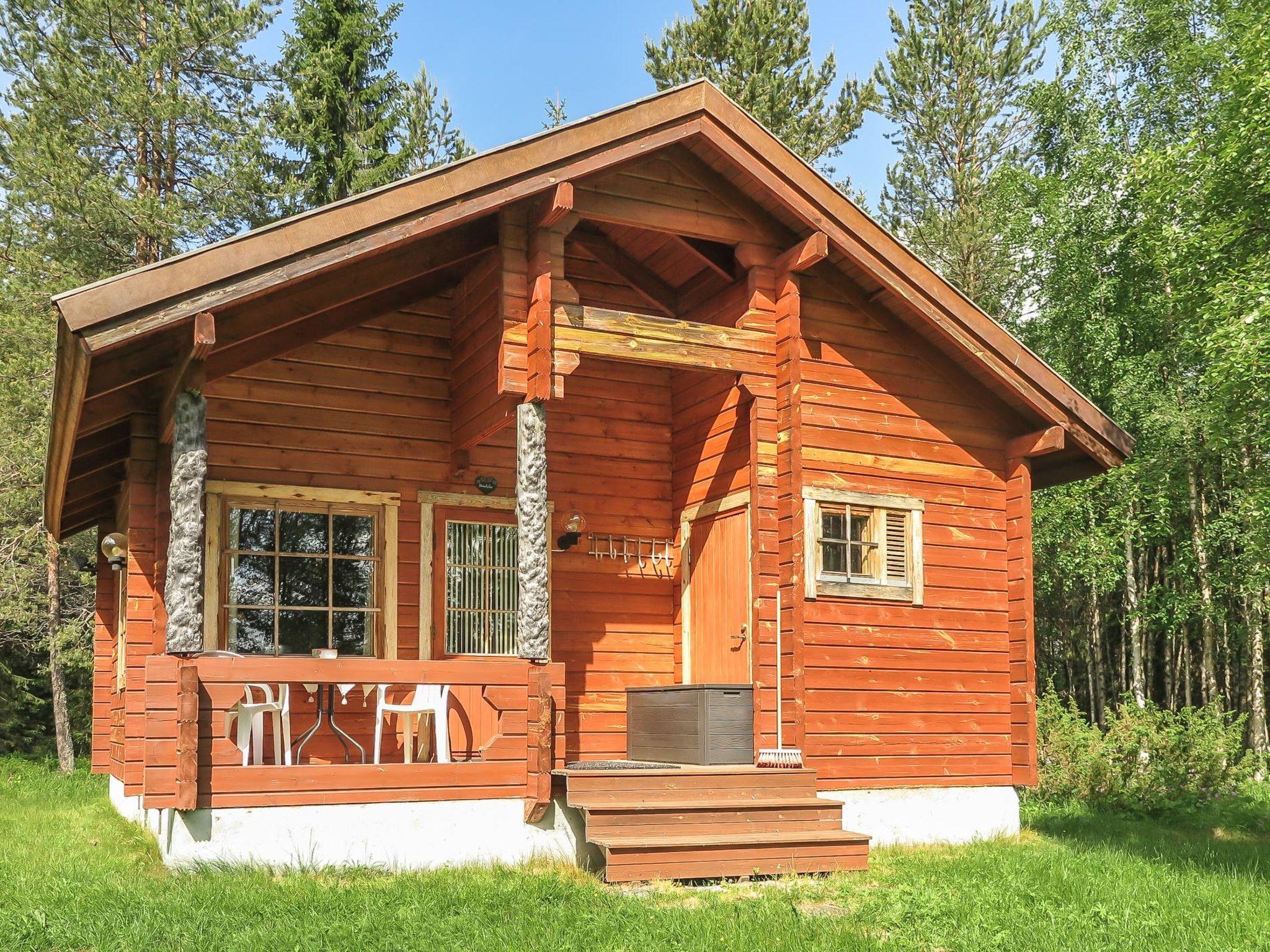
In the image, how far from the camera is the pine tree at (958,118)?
2397 centimetres

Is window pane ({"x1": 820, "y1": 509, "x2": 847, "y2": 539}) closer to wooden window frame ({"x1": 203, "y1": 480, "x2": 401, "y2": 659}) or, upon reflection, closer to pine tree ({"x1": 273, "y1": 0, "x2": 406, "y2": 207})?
wooden window frame ({"x1": 203, "y1": 480, "x2": 401, "y2": 659})

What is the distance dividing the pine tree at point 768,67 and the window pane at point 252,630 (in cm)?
1523

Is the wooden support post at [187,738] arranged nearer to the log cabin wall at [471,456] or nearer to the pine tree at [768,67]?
the log cabin wall at [471,456]

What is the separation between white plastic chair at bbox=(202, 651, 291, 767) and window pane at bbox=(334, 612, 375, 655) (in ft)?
2.30

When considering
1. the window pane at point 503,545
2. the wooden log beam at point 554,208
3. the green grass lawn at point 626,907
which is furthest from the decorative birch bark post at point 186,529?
the window pane at point 503,545

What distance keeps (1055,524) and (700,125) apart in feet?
39.0

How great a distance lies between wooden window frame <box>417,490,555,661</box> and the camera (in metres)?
10.3

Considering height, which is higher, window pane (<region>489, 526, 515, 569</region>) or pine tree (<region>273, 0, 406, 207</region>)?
pine tree (<region>273, 0, 406, 207</region>)

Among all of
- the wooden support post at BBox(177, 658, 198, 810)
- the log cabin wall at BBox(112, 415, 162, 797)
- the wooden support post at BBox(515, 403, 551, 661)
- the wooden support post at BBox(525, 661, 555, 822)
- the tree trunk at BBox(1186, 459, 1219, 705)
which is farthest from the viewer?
the tree trunk at BBox(1186, 459, 1219, 705)

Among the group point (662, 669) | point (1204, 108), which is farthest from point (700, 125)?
point (1204, 108)

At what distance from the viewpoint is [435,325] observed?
10.7m

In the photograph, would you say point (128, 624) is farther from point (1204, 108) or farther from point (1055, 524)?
point (1204, 108)

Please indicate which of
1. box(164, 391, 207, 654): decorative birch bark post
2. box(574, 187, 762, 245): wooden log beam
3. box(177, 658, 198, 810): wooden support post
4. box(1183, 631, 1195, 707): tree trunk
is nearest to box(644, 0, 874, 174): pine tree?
box(1183, 631, 1195, 707): tree trunk

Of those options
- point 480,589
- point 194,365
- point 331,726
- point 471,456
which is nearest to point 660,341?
point 471,456
